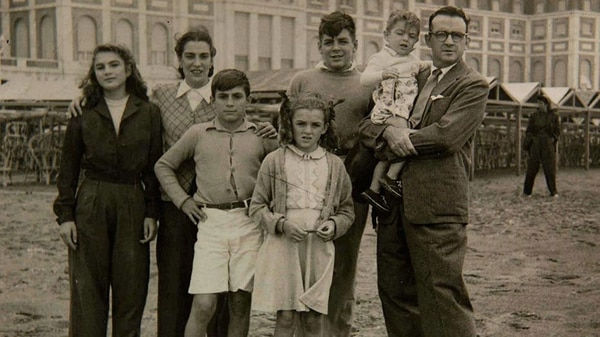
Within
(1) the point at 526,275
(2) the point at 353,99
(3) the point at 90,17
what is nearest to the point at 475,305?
(1) the point at 526,275

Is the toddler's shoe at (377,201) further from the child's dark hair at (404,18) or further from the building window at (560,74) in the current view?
the building window at (560,74)

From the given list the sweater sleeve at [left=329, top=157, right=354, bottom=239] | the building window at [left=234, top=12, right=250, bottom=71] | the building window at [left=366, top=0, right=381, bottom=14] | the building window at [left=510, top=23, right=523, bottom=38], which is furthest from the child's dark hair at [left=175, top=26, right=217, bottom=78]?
the building window at [left=510, top=23, right=523, bottom=38]

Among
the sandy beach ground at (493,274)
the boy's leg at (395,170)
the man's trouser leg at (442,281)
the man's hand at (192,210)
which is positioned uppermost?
the boy's leg at (395,170)

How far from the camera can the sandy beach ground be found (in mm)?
5535

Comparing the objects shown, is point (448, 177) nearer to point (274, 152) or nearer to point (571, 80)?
point (274, 152)

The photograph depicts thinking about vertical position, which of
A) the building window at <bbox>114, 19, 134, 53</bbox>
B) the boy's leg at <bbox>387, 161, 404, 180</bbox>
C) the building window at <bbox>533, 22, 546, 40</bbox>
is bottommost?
the boy's leg at <bbox>387, 161, 404, 180</bbox>

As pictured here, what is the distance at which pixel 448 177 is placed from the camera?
3752 millimetres

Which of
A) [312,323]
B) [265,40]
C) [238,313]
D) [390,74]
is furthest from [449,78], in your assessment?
[265,40]

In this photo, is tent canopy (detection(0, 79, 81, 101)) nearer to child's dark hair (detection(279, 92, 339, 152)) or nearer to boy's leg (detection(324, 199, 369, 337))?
boy's leg (detection(324, 199, 369, 337))

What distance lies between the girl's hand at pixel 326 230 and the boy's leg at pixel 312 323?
1.33 ft

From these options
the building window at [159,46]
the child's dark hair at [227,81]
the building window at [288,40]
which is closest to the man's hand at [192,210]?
the child's dark hair at [227,81]

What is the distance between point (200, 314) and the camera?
389cm

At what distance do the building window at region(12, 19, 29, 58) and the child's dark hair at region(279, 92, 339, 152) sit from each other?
3205 cm

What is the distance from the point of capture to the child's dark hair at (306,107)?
3.81 metres
